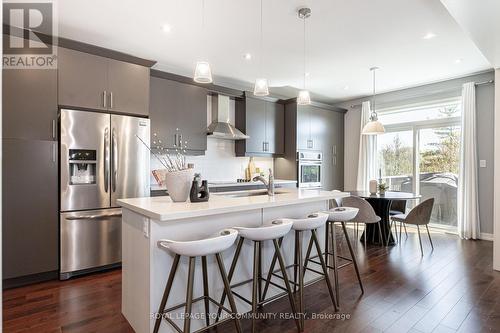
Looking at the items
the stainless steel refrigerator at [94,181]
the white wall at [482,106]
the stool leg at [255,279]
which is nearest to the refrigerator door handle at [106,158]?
the stainless steel refrigerator at [94,181]

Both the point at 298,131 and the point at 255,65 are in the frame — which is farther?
the point at 298,131

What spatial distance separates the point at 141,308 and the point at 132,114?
2392 mm

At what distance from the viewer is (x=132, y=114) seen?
11.6 ft

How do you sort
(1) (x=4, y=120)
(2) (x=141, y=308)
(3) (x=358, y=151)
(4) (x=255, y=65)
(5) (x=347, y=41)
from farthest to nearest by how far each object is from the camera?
(3) (x=358, y=151), (4) (x=255, y=65), (5) (x=347, y=41), (1) (x=4, y=120), (2) (x=141, y=308)

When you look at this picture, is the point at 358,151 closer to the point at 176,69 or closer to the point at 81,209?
the point at 176,69

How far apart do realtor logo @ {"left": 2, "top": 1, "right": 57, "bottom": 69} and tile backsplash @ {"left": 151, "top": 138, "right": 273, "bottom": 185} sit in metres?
2.26

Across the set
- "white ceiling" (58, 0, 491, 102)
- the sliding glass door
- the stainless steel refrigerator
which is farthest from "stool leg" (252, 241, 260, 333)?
the sliding glass door

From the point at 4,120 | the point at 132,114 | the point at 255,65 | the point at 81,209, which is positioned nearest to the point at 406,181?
the point at 255,65

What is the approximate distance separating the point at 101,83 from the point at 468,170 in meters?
5.52

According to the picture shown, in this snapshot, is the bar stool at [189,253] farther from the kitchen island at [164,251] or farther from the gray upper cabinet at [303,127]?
the gray upper cabinet at [303,127]

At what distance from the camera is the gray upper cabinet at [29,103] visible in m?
2.81

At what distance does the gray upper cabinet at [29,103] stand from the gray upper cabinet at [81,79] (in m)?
0.09

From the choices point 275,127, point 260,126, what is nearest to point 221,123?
point 260,126

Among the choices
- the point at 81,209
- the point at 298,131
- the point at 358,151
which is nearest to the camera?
the point at 81,209
